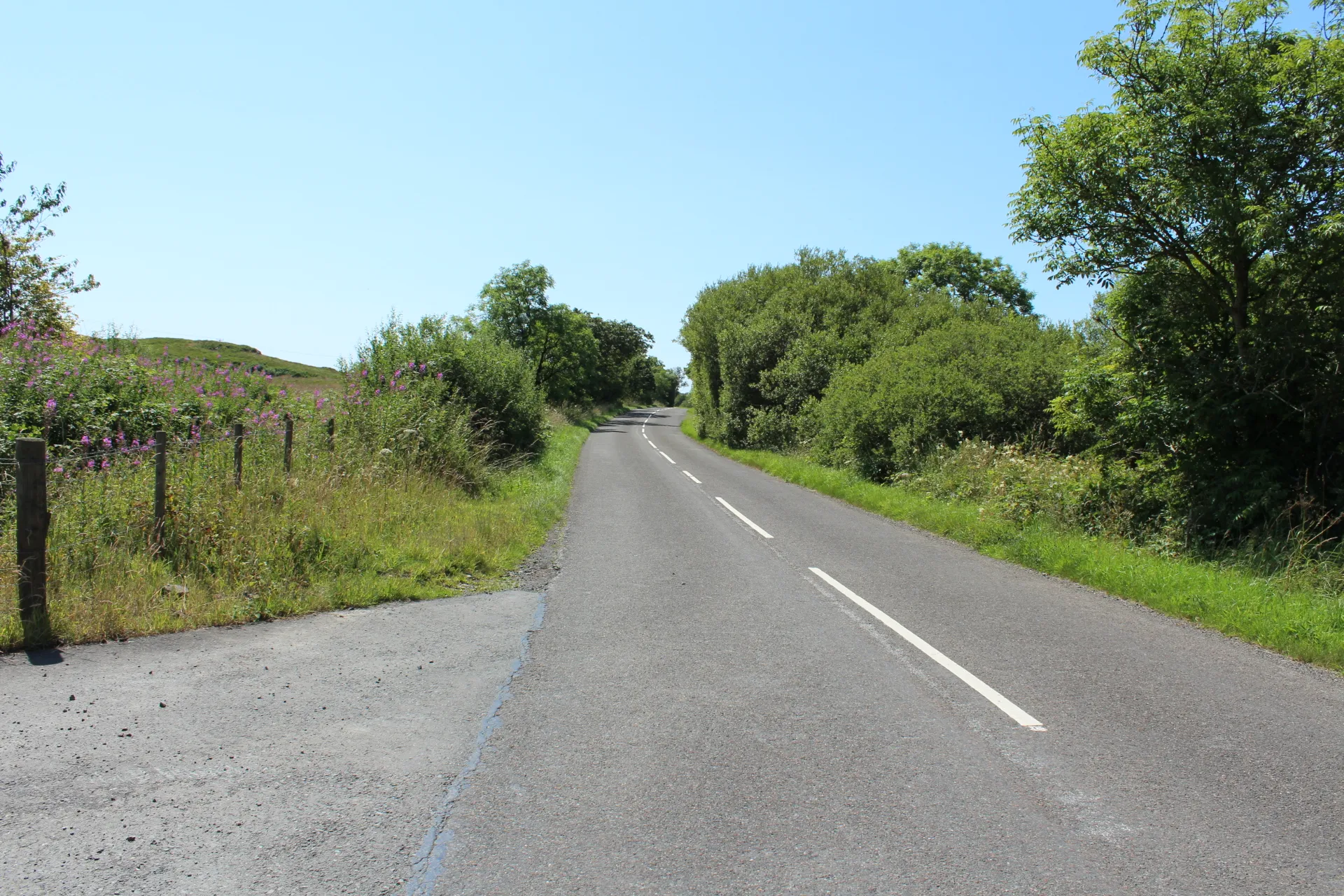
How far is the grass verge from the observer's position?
659 cm

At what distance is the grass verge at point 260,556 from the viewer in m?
6.59

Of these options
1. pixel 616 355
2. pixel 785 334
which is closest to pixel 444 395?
pixel 785 334

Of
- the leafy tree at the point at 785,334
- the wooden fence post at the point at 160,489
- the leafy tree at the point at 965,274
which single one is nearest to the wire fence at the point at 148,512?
the wooden fence post at the point at 160,489

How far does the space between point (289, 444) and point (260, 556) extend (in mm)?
3369

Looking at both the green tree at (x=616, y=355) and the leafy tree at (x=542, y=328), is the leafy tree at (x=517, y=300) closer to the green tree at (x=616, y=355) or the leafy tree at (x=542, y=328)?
the leafy tree at (x=542, y=328)

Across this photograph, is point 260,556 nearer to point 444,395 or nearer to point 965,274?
point 444,395

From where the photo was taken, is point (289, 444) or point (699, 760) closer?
point (699, 760)

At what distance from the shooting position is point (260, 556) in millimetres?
8055

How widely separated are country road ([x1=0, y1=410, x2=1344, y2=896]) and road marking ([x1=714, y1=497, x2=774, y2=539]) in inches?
197

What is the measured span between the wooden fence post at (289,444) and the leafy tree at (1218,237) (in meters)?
11.2

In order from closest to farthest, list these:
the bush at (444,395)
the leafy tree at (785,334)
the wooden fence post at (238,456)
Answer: the wooden fence post at (238,456) < the bush at (444,395) < the leafy tree at (785,334)

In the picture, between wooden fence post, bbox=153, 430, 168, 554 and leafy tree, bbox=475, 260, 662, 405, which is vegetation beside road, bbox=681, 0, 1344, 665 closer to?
wooden fence post, bbox=153, 430, 168, 554

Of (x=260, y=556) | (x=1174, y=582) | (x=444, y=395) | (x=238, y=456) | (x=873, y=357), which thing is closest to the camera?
(x=260, y=556)

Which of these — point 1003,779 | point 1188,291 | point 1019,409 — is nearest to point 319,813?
point 1003,779
